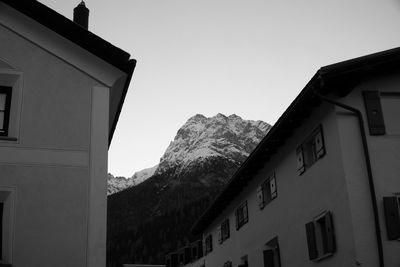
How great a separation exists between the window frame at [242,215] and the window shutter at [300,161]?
6996 millimetres

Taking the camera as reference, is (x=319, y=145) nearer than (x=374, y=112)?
No

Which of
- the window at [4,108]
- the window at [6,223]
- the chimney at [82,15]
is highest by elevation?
the chimney at [82,15]

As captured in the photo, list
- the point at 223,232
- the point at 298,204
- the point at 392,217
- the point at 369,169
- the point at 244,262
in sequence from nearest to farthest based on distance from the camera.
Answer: the point at 392,217
the point at 369,169
the point at 298,204
the point at 244,262
the point at 223,232

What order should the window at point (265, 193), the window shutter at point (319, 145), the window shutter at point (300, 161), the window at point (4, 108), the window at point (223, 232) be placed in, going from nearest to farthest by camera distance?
the window at point (4, 108), the window shutter at point (319, 145), the window shutter at point (300, 161), the window at point (265, 193), the window at point (223, 232)

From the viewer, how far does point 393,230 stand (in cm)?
1298

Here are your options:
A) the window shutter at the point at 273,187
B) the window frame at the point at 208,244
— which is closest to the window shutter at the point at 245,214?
the window shutter at the point at 273,187

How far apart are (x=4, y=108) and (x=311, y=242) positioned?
29.9 feet

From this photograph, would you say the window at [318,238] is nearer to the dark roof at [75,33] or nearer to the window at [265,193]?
the window at [265,193]

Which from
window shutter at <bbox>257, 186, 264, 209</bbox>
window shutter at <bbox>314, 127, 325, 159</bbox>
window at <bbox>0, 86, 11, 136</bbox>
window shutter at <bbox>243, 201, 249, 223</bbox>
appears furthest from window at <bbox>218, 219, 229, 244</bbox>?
window at <bbox>0, 86, 11, 136</bbox>

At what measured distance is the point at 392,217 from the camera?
13.1 m

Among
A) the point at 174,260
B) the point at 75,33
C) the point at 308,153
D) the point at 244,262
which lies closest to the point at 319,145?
the point at 308,153

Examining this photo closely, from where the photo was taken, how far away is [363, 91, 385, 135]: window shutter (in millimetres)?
14078

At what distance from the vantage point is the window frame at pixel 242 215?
23844mm

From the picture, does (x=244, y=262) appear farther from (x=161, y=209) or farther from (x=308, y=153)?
(x=161, y=209)
